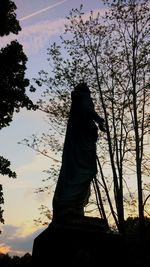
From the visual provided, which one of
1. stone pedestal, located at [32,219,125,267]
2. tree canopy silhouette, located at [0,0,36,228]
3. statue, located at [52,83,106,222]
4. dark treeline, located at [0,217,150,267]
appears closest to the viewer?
stone pedestal, located at [32,219,125,267]

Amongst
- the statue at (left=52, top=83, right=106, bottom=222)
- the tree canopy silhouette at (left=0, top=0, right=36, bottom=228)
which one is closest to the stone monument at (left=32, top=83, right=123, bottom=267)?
the statue at (left=52, top=83, right=106, bottom=222)

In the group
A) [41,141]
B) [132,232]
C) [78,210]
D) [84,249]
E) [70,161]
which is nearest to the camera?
[84,249]

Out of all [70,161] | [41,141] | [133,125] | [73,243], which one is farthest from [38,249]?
[41,141]

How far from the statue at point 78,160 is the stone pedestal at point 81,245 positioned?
338 millimetres

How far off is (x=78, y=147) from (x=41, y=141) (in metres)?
12.2

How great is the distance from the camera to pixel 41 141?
2131 centimetres

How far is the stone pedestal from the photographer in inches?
308

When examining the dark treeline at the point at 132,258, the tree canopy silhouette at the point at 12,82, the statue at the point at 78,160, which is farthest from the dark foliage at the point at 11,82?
the statue at the point at 78,160

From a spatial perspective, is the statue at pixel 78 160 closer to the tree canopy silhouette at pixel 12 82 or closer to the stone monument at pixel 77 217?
the stone monument at pixel 77 217

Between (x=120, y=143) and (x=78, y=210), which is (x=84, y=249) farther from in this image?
(x=120, y=143)

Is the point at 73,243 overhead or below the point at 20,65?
below

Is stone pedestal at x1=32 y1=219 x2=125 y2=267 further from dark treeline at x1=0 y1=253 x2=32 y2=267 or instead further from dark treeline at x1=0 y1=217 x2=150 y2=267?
dark treeline at x1=0 y1=253 x2=32 y2=267

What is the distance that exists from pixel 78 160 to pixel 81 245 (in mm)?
1768

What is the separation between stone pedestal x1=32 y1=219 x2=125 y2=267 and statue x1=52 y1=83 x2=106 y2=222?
1.11 ft
